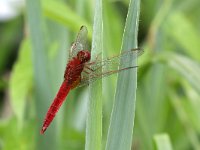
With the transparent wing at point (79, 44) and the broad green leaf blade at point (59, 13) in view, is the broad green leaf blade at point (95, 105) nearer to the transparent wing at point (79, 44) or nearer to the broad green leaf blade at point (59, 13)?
the transparent wing at point (79, 44)

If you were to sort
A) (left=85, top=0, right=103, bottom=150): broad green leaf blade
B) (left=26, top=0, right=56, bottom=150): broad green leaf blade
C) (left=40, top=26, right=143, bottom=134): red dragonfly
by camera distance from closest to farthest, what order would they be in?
(left=85, top=0, right=103, bottom=150): broad green leaf blade
(left=40, top=26, right=143, bottom=134): red dragonfly
(left=26, top=0, right=56, bottom=150): broad green leaf blade

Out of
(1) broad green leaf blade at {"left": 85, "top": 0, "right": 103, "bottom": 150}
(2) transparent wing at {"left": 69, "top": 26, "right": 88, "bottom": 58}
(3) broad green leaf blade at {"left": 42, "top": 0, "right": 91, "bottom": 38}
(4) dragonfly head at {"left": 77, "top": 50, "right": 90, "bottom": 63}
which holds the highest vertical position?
(3) broad green leaf blade at {"left": 42, "top": 0, "right": 91, "bottom": 38}

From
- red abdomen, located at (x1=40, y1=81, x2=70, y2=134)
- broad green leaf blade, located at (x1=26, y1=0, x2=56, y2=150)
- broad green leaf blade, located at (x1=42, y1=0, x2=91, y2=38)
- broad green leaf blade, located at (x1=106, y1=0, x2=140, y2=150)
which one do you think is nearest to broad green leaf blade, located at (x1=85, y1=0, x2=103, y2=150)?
broad green leaf blade, located at (x1=106, y1=0, x2=140, y2=150)

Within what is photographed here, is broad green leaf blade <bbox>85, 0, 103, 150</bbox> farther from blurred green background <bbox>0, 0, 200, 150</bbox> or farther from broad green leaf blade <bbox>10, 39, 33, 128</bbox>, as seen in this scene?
broad green leaf blade <bbox>10, 39, 33, 128</bbox>

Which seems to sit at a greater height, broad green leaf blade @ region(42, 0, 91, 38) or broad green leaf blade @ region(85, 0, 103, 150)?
broad green leaf blade @ region(42, 0, 91, 38)

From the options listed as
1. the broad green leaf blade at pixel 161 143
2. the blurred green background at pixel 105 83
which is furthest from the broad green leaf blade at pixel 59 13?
the broad green leaf blade at pixel 161 143
